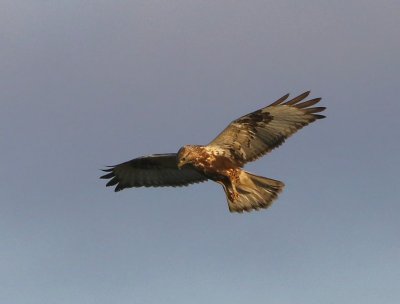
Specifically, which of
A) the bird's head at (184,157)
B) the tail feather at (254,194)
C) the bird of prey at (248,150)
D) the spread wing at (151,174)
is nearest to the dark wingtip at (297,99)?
the bird of prey at (248,150)

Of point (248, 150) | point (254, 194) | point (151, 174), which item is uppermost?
point (151, 174)

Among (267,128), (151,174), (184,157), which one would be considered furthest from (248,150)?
(151,174)

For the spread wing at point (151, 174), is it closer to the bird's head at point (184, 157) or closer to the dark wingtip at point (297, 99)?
the bird's head at point (184, 157)

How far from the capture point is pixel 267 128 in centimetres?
1791

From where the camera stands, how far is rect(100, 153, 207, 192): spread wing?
2000 cm

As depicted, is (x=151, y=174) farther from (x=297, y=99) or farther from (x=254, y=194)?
(x=297, y=99)

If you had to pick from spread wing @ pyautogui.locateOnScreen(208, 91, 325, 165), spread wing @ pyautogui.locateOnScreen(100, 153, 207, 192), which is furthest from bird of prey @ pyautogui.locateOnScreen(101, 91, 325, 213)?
spread wing @ pyautogui.locateOnScreen(100, 153, 207, 192)

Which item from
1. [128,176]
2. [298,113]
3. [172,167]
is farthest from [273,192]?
[128,176]

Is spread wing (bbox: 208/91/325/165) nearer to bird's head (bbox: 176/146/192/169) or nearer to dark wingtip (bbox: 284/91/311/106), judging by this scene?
dark wingtip (bbox: 284/91/311/106)

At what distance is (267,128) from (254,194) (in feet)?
4.73

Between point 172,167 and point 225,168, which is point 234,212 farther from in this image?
point 172,167

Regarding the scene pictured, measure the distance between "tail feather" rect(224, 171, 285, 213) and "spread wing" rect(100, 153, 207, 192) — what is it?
1981 millimetres

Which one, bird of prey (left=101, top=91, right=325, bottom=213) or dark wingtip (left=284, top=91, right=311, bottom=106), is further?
dark wingtip (left=284, top=91, right=311, bottom=106)

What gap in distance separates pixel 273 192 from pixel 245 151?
1.06 m
